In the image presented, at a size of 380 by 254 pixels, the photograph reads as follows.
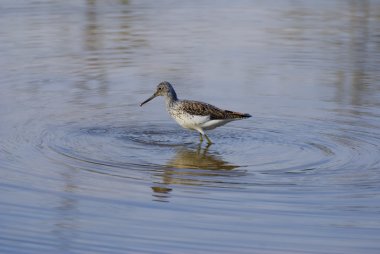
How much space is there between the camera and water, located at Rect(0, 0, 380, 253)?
894 centimetres

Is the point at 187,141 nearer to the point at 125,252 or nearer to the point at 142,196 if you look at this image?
the point at 142,196

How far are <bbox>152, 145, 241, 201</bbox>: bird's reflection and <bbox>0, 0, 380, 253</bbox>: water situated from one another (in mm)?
26

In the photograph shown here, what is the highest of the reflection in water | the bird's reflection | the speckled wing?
the speckled wing

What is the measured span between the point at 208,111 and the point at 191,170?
199 cm

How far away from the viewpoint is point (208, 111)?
13.2m

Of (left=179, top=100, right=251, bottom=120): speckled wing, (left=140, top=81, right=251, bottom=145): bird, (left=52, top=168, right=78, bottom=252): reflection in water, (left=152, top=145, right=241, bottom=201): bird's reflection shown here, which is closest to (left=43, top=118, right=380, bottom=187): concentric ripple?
(left=152, top=145, right=241, bottom=201): bird's reflection

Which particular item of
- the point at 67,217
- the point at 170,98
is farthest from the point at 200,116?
the point at 67,217

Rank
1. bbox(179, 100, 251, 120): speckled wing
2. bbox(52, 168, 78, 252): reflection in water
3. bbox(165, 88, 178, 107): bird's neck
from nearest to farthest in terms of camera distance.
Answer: bbox(52, 168, 78, 252): reflection in water → bbox(179, 100, 251, 120): speckled wing → bbox(165, 88, 178, 107): bird's neck

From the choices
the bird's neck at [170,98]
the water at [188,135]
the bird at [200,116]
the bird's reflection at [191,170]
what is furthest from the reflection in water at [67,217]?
the bird's neck at [170,98]

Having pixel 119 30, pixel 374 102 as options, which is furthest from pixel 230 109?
pixel 119 30

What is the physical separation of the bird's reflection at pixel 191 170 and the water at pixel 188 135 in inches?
1.0

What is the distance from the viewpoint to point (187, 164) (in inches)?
464

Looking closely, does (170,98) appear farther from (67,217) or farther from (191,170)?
(67,217)

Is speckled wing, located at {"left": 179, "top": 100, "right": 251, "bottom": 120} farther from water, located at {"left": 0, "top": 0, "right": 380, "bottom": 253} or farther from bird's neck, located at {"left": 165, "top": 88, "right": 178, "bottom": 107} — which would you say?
water, located at {"left": 0, "top": 0, "right": 380, "bottom": 253}
